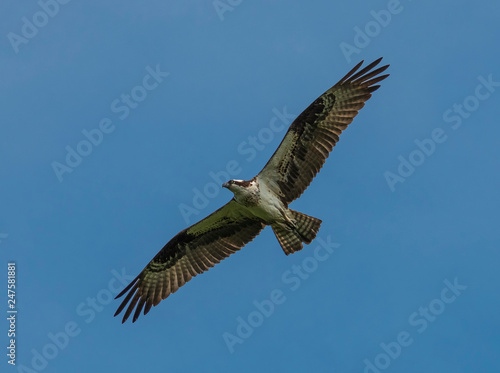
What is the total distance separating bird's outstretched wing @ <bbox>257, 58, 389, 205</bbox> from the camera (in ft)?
49.0

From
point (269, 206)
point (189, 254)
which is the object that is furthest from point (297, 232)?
point (189, 254)

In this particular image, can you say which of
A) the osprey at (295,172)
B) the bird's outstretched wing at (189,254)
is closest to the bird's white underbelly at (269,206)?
the osprey at (295,172)

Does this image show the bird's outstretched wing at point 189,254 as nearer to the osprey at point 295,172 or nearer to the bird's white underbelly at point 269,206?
the osprey at point 295,172

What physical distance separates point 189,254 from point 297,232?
108 inches

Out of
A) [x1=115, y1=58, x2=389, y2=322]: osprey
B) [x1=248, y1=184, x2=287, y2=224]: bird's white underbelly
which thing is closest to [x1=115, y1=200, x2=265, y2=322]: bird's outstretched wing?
[x1=115, y1=58, x2=389, y2=322]: osprey

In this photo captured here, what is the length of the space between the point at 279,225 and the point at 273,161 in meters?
1.41

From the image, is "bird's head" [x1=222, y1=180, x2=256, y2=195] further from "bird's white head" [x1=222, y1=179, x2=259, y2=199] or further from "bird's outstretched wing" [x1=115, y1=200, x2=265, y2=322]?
"bird's outstretched wing" [x1=115, y1=200, x2=265, y2=322]

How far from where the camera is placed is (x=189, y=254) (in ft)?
54.0

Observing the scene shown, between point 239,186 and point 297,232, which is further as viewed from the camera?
point 297,232

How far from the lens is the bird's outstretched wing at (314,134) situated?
14.9 m

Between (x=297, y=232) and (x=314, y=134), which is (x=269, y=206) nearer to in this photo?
(x=297, y=232)

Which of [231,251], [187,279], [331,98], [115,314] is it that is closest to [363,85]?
[331,98]

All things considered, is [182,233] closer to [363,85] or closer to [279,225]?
[279,225]

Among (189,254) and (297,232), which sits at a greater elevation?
(189,254)
